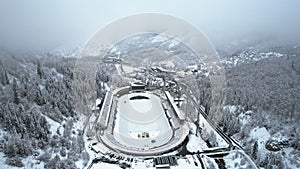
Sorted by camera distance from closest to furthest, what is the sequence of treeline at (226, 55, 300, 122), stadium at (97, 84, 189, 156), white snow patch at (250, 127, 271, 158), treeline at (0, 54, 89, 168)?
treeline at (0, 54, 89, 168)
white snow patch at (250, 127, 271, 158)
stadium at (97, 84, 189, 156)
treeline at (226, 55, 300, 122)

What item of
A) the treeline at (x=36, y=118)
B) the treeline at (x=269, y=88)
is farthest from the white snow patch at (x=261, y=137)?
the treeline at (x=36, y=118)

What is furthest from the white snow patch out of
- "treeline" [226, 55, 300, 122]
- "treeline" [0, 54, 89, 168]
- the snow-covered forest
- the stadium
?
"treeline" [0, 54, 89, 168]

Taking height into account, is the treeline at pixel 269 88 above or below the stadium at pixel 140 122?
above

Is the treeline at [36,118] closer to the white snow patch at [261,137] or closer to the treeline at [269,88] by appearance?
the white snow patch at [261,137]

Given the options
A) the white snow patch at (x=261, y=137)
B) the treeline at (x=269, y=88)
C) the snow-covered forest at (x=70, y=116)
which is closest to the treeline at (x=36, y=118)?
the snow-covered forest at (x=70, y=116)

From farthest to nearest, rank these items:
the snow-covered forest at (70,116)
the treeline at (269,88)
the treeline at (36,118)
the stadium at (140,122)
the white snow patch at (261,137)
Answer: the treeline at (269,88) < the stadium at (140,122) < the white snow patch at (261,137) < the snow-covered forest at (70,116) < the treeline at (36,118)

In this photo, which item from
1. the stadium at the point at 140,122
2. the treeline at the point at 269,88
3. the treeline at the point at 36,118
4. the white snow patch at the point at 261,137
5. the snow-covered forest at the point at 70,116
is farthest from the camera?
the treeline at the point at 269,88

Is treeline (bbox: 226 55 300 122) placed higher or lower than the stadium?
higher

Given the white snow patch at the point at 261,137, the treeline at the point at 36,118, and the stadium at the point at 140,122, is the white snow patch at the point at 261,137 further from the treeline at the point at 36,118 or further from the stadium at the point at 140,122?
the treeline at the point at 36,118

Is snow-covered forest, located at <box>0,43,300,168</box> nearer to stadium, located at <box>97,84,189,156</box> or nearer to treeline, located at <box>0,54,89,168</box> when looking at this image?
treeline, located at <box>0,54,89,168</box>

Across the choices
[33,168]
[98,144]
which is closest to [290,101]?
[98,144]

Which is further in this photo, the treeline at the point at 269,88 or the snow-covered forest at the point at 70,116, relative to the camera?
the treeline at the point at 269,88
